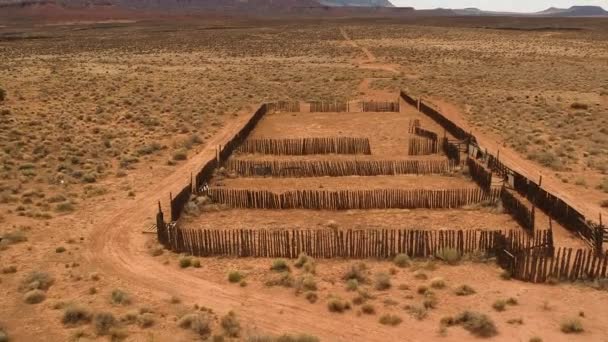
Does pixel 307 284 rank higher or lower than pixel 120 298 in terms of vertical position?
lower

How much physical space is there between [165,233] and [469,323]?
8.60 metres

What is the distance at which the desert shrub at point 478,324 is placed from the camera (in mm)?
11344

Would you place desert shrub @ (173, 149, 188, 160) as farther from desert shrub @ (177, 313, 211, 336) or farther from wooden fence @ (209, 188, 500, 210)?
desert shrub @ (177, 313, 211, 336)

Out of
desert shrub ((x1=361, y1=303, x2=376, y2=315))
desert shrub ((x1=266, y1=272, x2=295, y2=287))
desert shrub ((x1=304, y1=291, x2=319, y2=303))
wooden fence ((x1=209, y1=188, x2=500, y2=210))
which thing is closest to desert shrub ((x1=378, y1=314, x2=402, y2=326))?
desert shrub ((x1=361, y1=303, x2=376, y2=315))

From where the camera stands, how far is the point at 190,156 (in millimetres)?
26312

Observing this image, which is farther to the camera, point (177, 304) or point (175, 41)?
point (175, 41)

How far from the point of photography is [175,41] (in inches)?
3802

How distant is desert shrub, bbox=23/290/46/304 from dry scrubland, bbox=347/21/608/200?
19070mm

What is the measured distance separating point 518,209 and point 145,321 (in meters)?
12.1

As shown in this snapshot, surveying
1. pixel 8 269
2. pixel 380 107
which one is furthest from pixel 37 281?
pixel 380 107

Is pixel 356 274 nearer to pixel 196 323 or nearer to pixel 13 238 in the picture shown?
pixel 196 323

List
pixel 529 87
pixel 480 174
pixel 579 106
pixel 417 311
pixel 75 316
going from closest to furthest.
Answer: pixel 75 316 → pixel 417 311 → pixel 480 174 → pixel 579 106 → pixel 529 87

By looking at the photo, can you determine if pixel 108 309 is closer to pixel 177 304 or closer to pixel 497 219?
pixel 177 304

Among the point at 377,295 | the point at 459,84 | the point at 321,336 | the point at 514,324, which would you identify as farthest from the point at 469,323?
the point at 459,84
